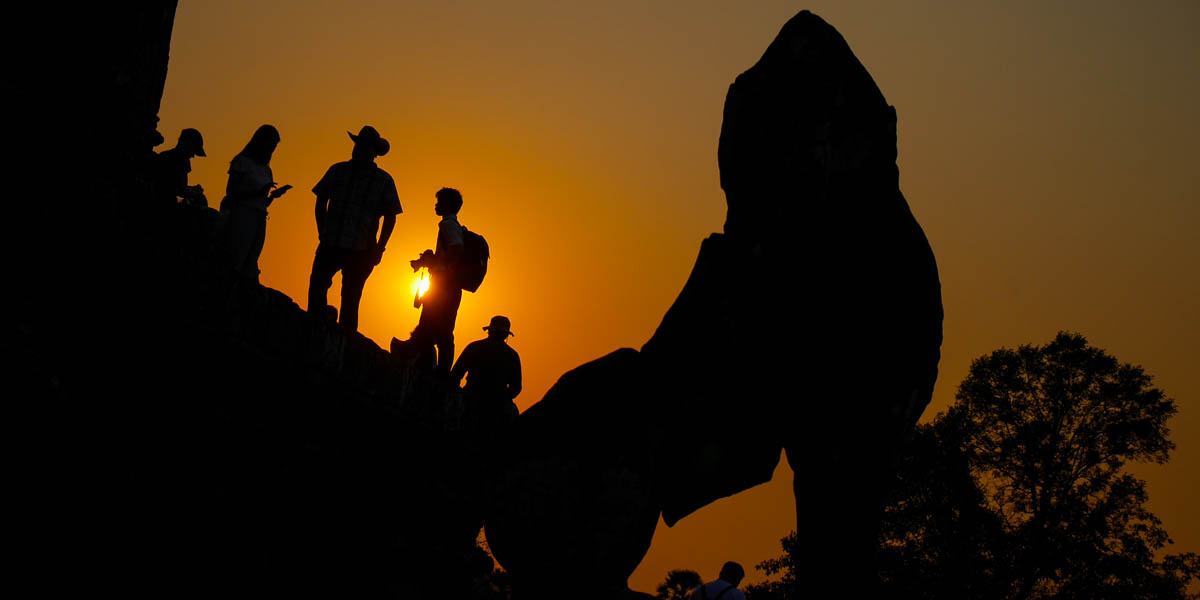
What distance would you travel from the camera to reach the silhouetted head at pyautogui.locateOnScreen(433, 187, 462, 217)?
28.8ft

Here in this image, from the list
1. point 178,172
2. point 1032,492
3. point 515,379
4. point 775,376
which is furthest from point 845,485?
point 1032,492

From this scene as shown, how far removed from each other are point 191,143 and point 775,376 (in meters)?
6.29

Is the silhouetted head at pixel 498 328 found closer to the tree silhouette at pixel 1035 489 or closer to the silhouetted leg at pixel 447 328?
the silhouetted leg at pixel 447 328

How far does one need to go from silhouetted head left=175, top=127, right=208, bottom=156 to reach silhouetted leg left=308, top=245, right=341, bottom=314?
1070 mm

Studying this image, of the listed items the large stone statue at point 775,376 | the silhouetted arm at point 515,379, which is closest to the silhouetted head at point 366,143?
the silhouetted arm at point 515,379

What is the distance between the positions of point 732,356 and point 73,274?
4370mm

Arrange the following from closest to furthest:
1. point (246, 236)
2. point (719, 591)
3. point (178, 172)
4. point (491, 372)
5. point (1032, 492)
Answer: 1. point (719, 591)
2. point (178, 172)
3. point (246, 236)
4. point (491, 372)
5. point (1032, 492)

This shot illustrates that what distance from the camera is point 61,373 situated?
556cm

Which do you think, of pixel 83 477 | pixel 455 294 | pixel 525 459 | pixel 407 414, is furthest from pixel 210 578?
pixel 525 459

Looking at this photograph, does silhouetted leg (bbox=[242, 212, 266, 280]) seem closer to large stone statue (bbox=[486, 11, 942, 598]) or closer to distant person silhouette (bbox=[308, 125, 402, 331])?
distant person silhouette (bbox=[308, 125, 402, 331])

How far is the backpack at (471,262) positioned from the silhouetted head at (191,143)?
2012 mm

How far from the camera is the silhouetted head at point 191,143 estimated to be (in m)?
7.73

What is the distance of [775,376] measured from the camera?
248cm

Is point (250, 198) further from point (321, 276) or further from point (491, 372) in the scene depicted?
point (491, 372)
